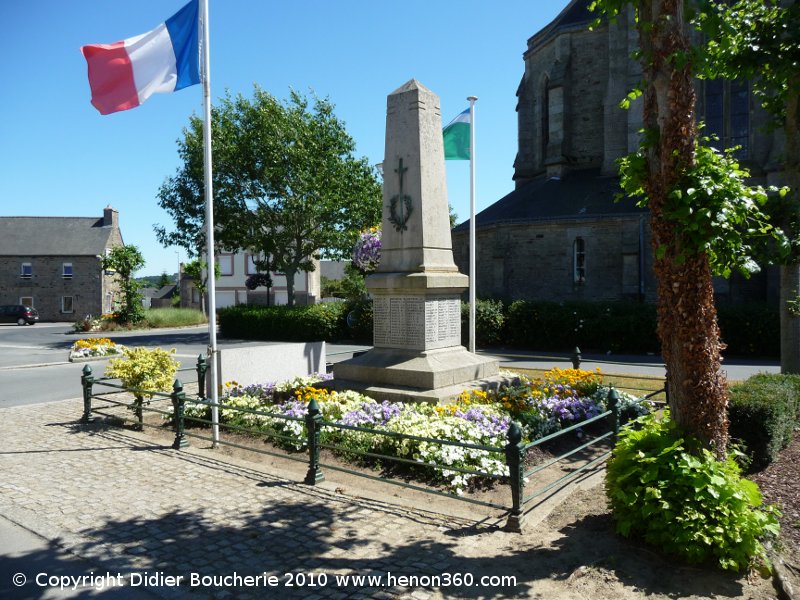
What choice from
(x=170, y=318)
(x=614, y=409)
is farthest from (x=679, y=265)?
(x=170, y=318)

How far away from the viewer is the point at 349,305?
85.5 feet

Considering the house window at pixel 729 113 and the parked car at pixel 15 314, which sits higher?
the house window at pixel 729 113

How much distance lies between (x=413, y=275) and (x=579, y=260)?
19.2 meters

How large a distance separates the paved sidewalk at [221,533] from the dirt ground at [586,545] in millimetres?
46

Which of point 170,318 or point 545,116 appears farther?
point 170,318

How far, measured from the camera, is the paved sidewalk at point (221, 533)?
4.22 m

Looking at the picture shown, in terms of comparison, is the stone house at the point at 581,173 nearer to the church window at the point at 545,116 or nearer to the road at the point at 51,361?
the church window at the point at 545,116

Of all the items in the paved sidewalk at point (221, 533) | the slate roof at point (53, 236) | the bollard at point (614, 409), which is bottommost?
the paved sidewalk at point (221, 533)

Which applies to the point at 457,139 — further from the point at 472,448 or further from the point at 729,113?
the point at 729,113

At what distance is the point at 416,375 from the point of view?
8.77m

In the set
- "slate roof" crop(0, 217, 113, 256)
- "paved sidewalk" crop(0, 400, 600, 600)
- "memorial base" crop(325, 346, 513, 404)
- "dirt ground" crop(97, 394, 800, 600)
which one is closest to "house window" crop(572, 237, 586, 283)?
"memorial base" crop(325, 346, 513, 404)

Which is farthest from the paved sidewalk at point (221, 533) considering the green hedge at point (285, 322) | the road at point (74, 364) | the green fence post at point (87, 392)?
the green hedge at point (285, 322)

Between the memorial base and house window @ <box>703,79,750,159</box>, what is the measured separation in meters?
20.6

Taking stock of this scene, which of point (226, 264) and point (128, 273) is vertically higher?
point (226, 264)
